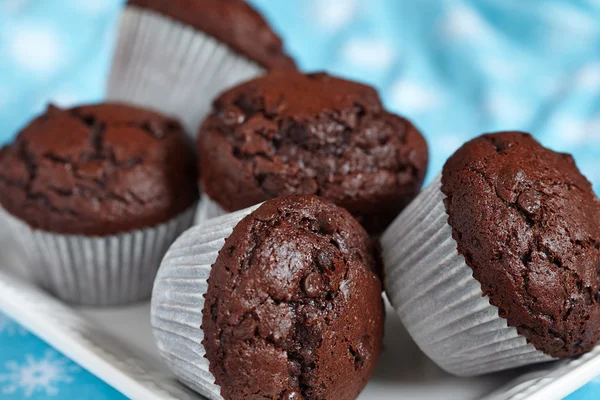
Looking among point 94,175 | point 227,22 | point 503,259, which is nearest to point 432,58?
point 227,22

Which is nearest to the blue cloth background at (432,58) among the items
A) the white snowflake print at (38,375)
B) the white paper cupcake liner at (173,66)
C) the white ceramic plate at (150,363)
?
the white paper cupcake liner at (173,66)

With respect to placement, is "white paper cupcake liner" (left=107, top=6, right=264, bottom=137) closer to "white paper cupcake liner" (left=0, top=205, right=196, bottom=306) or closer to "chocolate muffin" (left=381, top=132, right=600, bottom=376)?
A: "white paper cupcake liner" (left=0, top=205, right=196, bottom=306)

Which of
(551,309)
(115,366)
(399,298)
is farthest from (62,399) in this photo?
Answer: (551,309)

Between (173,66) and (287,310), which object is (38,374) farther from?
(173,66)

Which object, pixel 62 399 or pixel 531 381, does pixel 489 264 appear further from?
pixel 62 399

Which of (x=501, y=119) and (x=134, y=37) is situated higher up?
(x=501, y=119)

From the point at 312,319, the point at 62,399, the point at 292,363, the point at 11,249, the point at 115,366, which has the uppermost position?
the point at 312,319
